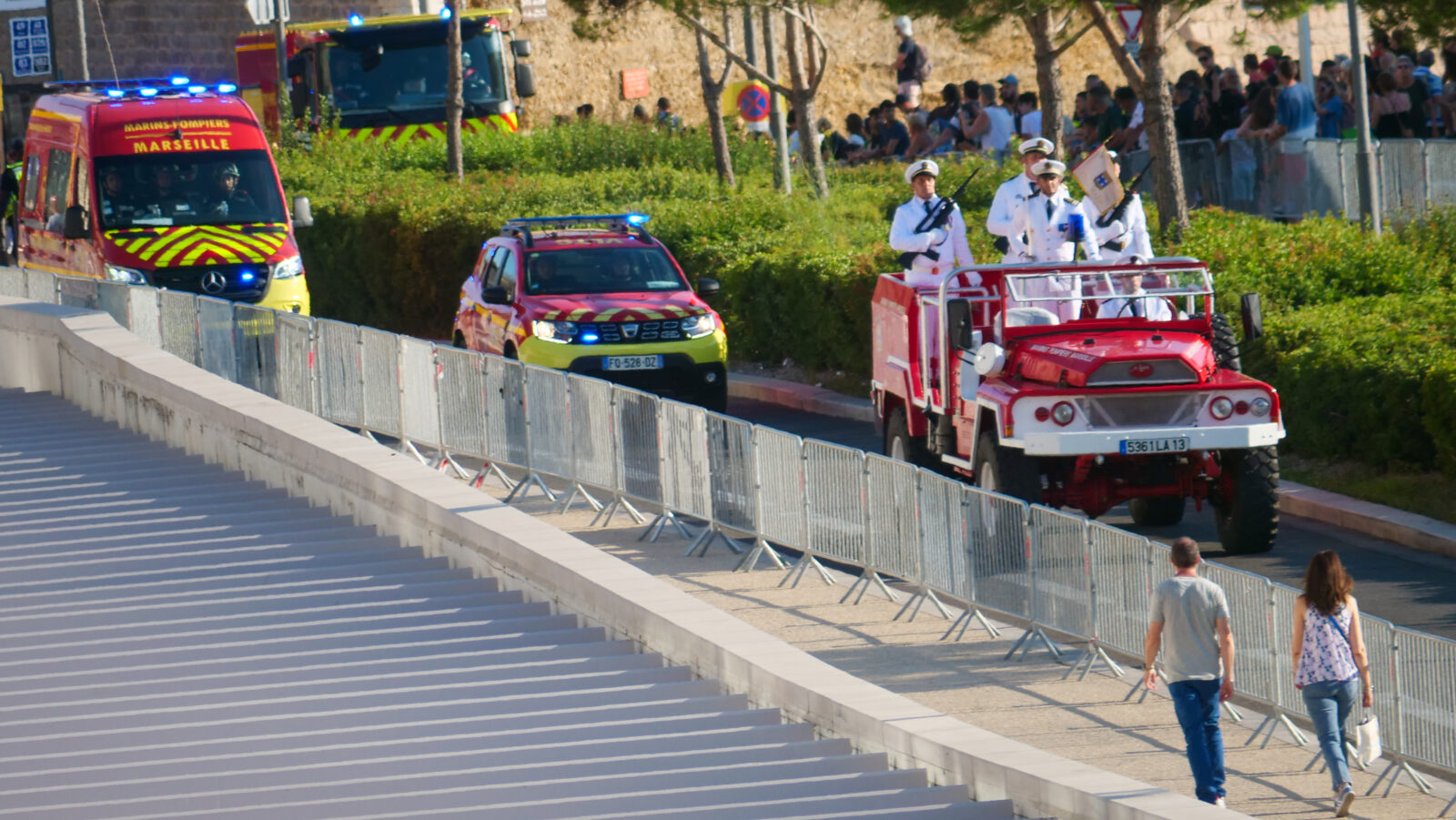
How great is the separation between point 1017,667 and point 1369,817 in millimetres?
2870

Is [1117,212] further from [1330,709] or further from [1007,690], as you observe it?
[1330,709]

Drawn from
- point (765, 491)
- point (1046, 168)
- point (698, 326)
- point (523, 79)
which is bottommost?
point (765, 491)

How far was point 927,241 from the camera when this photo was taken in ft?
51.3

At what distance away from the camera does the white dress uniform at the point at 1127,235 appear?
14.9 metres

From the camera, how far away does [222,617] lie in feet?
34.2

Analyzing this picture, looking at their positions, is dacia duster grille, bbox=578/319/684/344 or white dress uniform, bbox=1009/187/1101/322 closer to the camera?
white dress uniform, bbox=1009/187/1101/322

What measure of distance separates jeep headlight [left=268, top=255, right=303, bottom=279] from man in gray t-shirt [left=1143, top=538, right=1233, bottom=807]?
15055 mm

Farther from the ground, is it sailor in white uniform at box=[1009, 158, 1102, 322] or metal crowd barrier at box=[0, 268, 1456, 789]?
sailor in white uniform at box=[1009, 158, 1102, 322]

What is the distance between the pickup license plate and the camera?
18.9 m

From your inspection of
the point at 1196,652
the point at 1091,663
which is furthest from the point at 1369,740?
the point at 1091,663

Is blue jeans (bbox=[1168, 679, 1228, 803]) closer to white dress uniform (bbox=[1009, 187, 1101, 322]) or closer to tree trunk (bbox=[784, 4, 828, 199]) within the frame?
white dress uniform (bbox=[1009, 187, 1101, 322])

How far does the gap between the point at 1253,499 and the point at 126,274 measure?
13.2 metres

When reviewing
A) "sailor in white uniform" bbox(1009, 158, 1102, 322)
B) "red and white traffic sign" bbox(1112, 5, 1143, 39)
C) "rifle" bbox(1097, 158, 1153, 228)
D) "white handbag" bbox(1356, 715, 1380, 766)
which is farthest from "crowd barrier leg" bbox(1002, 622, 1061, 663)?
"red and white traffic sign" bbox(1112, 5, 1143, 39)

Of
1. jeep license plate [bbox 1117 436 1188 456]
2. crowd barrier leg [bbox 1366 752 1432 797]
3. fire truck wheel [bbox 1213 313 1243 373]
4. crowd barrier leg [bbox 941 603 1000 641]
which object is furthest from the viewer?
fire truck wheel [bbox 1213 313 1243 373]
